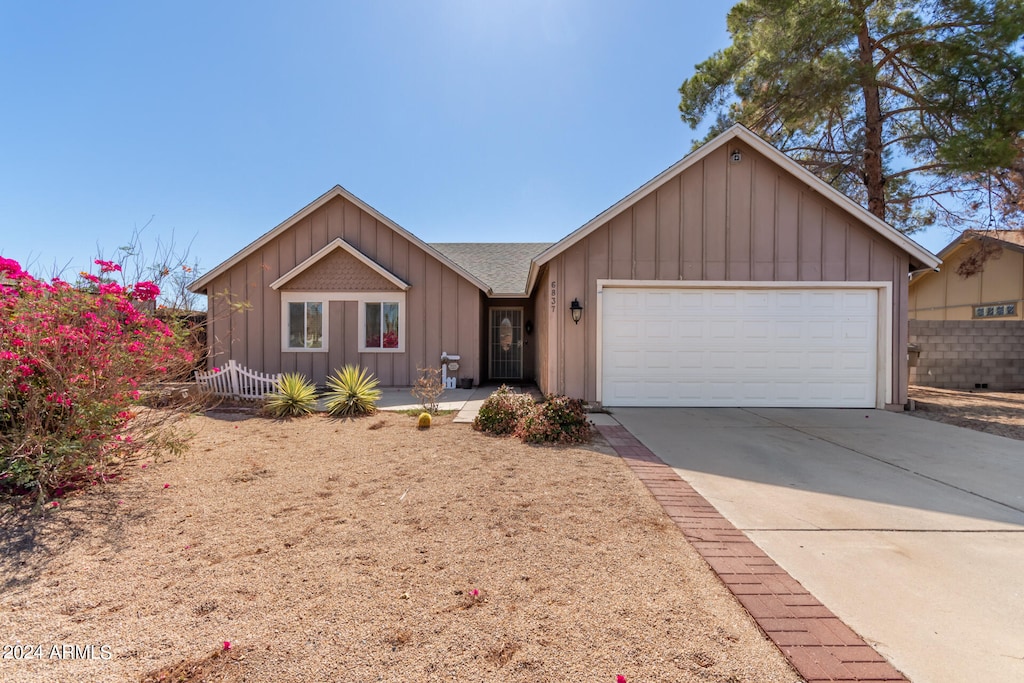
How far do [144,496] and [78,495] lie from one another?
1.58ft

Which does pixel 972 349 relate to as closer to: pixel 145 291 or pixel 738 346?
pixel 738 346

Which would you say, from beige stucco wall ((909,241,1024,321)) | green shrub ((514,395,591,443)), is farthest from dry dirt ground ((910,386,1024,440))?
green shrub ((514,395,591,443))

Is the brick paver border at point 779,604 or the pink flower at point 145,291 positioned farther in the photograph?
the pink flower at point 145,291

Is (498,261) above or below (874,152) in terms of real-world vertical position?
below

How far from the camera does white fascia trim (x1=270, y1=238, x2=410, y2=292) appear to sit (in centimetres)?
1066

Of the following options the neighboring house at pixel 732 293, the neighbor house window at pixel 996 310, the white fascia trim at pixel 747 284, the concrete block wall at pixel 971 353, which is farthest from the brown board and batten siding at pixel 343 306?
the neighbor house window at pixel 996 310

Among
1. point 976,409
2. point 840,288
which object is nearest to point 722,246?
point 840,288

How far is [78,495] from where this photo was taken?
11.6 ft

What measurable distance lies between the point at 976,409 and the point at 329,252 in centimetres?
1464

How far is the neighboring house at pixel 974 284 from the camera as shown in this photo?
1313 centimetres

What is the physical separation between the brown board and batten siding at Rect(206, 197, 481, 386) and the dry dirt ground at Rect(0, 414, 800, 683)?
6.90 m

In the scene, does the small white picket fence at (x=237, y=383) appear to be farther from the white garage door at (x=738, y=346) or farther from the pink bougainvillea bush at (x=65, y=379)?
the white garage door at (x=738, y=346)

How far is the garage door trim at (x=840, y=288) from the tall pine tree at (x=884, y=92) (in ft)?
13.1

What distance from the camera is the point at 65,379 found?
3.55 m
